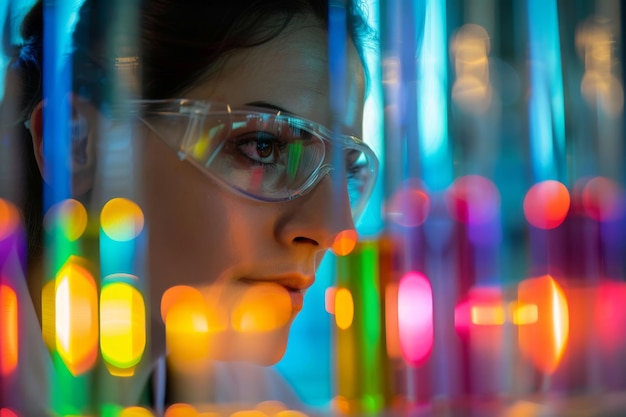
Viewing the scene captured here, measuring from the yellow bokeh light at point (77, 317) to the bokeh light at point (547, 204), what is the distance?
67 cm

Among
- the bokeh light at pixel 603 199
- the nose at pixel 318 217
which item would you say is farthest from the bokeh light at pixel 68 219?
the bokeh light at pixel 603 199

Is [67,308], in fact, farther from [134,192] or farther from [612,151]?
[612,151]

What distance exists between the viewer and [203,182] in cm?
81

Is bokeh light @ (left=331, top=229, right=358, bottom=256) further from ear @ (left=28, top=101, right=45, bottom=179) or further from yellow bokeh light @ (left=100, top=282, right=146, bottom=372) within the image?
ear @ (left=28, top=101, right=45, bottom=179)

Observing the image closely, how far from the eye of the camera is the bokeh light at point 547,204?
41.1 inches

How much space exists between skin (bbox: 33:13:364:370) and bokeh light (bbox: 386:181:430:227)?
91 mm

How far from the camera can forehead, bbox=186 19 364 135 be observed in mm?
802

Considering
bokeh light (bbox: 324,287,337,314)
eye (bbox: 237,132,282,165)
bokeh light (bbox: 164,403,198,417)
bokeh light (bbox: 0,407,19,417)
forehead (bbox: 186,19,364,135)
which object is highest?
forehead (bbox: 186,19,364,135)

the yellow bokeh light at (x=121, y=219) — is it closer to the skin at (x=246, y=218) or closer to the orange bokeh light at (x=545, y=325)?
the skin at (x=246, y=218)

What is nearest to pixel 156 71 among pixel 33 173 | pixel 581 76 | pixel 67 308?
pixel 33 173

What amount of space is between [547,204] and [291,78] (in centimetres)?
49

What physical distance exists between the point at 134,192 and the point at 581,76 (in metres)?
0.76

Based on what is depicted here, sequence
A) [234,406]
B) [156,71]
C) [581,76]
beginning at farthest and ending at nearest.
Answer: [581,76] < [234,406] < [156,71]

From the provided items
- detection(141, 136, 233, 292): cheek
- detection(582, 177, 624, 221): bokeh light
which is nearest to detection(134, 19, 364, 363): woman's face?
detection(141, 136, 233, 292): cheek
